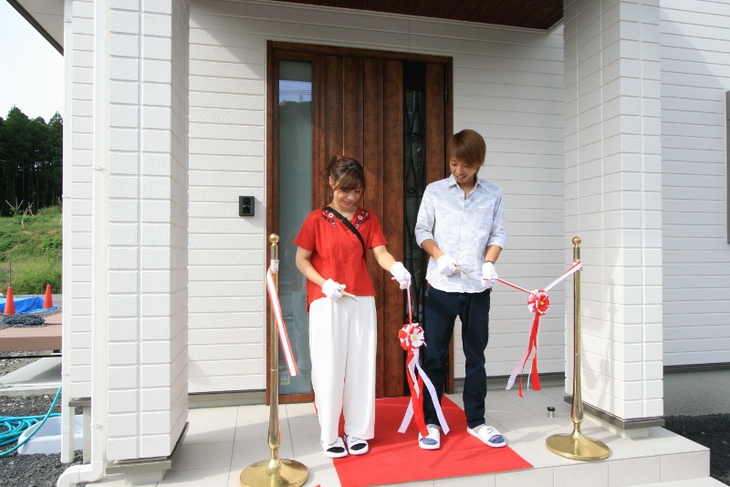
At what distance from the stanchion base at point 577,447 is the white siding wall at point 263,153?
3.49 feet

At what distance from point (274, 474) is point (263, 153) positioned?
198cm

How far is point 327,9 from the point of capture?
132 inches

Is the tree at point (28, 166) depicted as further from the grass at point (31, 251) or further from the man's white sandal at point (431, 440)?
the man's white sandal at point (431, 440)

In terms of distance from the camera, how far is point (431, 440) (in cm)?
246

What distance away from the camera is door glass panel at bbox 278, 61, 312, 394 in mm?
3342

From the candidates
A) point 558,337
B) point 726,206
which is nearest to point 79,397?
point 558,337

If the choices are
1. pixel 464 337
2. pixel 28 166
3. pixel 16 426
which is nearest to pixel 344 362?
pixel 464 337

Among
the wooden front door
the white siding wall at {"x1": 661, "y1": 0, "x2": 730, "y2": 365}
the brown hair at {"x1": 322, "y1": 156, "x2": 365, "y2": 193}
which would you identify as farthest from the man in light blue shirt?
the white siding wall at {"x1": 661, "y1": 0, "x2": 730, "y2": 365}

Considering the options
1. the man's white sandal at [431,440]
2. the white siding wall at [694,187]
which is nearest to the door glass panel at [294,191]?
the man's white sandal at [431,440]

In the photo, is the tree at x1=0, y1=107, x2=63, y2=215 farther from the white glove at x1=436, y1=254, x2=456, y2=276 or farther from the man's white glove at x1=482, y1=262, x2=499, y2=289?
the man's white glove at x1=482, y1=262, x2=499, y2=289

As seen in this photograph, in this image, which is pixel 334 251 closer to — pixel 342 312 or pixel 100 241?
pixel 342 312

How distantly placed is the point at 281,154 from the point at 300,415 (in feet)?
5.63

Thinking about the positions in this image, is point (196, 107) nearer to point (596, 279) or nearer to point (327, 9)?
point (327, 9)

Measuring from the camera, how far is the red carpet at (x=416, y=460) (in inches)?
85.0
